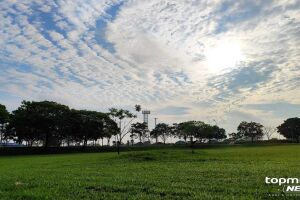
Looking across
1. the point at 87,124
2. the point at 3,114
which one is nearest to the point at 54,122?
the point at 87,124

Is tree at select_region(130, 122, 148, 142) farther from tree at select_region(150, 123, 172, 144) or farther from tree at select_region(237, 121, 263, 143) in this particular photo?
tree at select_region(237, 121, 263, 143)

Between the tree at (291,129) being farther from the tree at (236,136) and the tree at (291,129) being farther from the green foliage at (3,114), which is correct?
the green foliage at (3,114)

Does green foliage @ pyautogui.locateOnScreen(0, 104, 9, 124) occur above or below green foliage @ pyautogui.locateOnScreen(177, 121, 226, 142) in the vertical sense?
above

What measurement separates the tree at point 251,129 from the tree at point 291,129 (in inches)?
517

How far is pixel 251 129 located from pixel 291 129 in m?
21.1

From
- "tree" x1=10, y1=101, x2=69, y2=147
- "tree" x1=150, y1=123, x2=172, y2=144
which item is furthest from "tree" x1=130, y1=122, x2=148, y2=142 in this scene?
"tree" x1=10, y1=101, x2=69, y2=147

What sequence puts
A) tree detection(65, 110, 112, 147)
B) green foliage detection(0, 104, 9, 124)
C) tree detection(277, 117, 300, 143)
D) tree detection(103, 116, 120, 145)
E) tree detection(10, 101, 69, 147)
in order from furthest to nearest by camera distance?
tree detection(277, 117, 300, 143)
tree detection(103, 116, 120, 145)
tree detection(65, 110, 112, 147)
tree detection(10, 101, 69, 147)
green foliage detection(0, 104, 9, 124)

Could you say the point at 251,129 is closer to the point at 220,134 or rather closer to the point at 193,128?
the point at 220,134

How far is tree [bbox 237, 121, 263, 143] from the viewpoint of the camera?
592ft

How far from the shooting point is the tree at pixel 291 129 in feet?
537

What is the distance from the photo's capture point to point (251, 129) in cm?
18088

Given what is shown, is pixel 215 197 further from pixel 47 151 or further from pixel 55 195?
pixel 47 151

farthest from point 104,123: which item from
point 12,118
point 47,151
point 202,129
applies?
point 202,129

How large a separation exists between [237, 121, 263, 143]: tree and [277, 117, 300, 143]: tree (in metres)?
13.1
